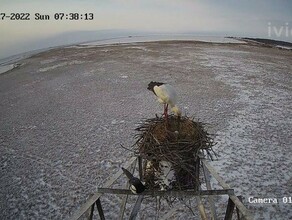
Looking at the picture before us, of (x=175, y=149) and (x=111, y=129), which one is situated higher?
(x=175, y=149)

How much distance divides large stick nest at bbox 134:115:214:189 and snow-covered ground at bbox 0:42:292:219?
176 centimetres

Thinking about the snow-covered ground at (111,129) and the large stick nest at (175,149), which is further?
the snow-covered ground at (111,129)

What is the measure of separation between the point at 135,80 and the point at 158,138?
28.0ft

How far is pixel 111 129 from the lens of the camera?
5.64m

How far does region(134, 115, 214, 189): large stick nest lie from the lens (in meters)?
1.47

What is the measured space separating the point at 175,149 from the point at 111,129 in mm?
4263

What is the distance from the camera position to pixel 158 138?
150 centimetres

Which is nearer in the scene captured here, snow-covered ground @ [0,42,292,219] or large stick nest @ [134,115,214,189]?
large stick nest @ [134,115,214,189]

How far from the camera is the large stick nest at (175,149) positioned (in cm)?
147

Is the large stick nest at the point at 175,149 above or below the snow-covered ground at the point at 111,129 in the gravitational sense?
above

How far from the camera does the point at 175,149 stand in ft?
4.80

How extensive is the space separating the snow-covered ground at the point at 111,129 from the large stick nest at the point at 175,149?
5.77 ft

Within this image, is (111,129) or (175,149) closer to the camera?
(175,149)

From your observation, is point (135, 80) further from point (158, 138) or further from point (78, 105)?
point (158, 138)
